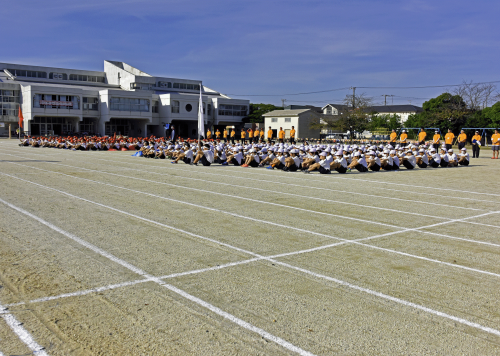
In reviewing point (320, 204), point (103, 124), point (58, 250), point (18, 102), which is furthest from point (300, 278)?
point (18, 102)

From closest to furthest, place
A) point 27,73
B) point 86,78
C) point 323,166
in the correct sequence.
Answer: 1. point 323,166
2. point 27,73
3. point 86,78

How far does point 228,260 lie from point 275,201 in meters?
5.37

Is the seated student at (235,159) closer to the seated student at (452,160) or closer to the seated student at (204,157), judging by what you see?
the seated student at (204,157)

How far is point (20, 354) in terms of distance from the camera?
3590mm

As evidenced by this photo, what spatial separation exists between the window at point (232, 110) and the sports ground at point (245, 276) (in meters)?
69.3

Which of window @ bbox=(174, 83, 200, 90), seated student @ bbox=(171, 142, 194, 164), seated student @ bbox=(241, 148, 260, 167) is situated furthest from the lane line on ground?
window @ bbox=(174, 83, 200, 90)

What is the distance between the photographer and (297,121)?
71625 millimetres

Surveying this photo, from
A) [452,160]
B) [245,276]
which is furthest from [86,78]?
[245,276]

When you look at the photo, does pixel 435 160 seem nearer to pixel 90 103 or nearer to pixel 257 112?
pixel 90 103

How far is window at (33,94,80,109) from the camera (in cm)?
6181

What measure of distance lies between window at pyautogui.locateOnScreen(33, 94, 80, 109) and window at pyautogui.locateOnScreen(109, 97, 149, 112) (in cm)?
535

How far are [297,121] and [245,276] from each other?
67.4 metres

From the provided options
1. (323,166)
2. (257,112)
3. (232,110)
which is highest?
(232,110)

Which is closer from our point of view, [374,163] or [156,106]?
[374,163]
